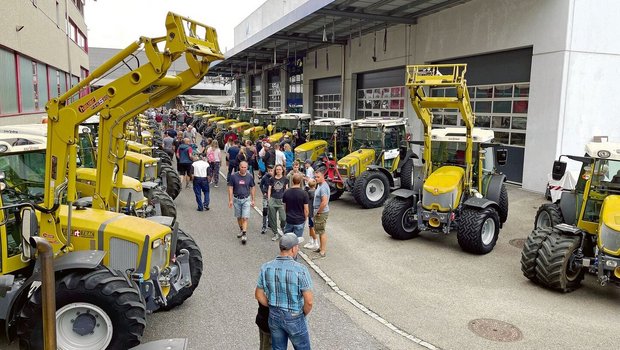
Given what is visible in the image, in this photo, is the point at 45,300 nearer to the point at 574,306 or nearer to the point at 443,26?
the point at 574,306

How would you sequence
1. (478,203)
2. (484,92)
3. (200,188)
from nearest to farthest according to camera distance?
(478,203), (200,188), (484,92)

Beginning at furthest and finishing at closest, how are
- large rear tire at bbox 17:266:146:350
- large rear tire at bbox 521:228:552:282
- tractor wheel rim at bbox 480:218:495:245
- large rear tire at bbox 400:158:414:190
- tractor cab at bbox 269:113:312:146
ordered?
tractor cab at bbox 269:113:312:146 → large rear tire at bbox 400:158:414:190 → tractor wheel rim at bbox 480:218:495:245 → large rear tire at bbox 521:228:552:282 → large rear tire at bbox 17:266:146:350

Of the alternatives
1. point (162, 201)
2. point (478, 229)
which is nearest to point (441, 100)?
point (478, 229)

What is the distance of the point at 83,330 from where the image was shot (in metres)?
4.61

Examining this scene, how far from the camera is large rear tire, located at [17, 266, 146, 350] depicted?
4.45 meters

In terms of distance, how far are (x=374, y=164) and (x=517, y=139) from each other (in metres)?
5.44

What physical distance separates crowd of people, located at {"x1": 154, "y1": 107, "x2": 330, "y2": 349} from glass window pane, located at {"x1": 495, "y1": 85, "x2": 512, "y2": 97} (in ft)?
24.2

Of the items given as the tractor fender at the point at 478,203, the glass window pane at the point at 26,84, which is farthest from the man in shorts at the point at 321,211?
the glass window pane at the point at 26,84

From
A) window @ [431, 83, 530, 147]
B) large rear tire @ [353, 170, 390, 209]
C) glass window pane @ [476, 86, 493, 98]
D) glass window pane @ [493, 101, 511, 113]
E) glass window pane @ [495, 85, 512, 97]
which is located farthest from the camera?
glass window pane @ [476, 86, 493, 98]

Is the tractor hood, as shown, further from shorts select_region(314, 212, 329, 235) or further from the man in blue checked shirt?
the man in blue checked shirt

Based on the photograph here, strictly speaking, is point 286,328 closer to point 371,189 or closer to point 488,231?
point 488,231

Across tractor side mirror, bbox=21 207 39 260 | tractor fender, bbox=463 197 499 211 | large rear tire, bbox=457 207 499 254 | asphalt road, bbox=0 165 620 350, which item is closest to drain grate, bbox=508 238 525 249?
asphalt road, bbox=0 165 620 350

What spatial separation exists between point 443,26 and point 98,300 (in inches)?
669

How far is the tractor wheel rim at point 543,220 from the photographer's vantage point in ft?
28.6
